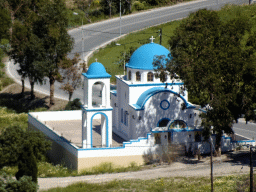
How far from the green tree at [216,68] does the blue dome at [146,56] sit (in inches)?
184

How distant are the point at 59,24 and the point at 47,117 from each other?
38.3ft

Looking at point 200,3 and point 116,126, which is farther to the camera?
point 200,3

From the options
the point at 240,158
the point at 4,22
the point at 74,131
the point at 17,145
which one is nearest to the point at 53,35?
the point at 74,131

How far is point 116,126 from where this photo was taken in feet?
160

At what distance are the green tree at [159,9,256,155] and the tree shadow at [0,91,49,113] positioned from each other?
86.0 ft

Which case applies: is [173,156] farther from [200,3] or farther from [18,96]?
[200,3]

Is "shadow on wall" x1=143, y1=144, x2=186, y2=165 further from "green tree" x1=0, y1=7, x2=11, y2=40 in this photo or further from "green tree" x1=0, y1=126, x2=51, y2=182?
"green tree" x1=0, y1=7, x2=11, y2=40

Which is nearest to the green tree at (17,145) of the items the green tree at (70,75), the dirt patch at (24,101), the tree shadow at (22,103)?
the green tree at (70,75)

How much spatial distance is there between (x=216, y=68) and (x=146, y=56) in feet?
25.4

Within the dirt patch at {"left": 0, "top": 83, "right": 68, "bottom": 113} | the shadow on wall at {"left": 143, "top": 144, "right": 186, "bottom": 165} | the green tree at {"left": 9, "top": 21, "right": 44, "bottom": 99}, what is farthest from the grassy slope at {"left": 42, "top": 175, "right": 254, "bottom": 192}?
the green tree at {"left": 9, "top": 21, "right": 44, "bottom": 99}

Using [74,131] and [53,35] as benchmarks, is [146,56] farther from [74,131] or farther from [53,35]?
[53,35]

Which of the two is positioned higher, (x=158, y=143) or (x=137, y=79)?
(x=137, y=79)

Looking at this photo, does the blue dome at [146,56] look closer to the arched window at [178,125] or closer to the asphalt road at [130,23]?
the arched window at [178,125]

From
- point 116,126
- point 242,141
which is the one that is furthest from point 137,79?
point 242,141
